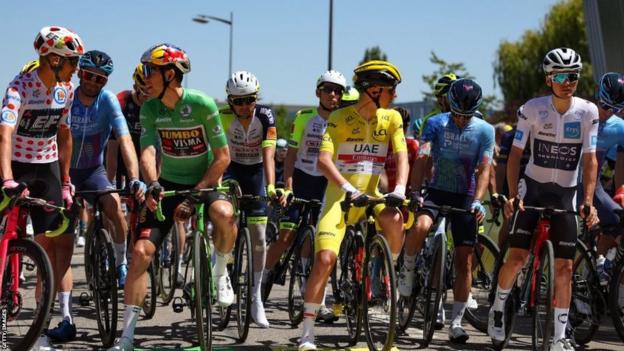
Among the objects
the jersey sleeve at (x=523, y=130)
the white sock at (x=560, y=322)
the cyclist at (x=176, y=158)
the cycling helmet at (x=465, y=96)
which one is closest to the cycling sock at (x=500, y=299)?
the white sock at (x=560, y=322)

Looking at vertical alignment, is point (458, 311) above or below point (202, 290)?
below

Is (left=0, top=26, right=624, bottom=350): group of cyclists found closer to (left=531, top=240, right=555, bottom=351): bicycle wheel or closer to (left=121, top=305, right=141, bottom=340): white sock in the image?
(left=121, top=305, right=141, bottom=340): white sock

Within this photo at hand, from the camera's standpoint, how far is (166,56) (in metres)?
7.56

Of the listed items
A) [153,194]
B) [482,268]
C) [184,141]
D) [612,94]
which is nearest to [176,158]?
[184,141]

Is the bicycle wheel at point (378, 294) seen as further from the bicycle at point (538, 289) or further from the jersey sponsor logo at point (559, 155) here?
the jersey sponsor logo at point (559, 155)

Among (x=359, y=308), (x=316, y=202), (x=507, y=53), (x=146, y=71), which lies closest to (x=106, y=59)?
(x=146, y=71)

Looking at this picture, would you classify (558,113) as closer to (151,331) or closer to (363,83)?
(363,83)

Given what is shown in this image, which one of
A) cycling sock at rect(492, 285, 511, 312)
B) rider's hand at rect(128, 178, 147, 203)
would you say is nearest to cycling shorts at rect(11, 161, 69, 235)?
rider's hand at rect(128, 178, 147, 203)

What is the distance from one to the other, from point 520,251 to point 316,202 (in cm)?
218

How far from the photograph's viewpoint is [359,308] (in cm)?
809

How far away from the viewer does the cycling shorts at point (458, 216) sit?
29.3 ft

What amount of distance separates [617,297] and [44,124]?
15.1 ft

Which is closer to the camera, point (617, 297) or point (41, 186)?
point (41, 186)

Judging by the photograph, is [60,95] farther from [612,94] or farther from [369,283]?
[612,94]
